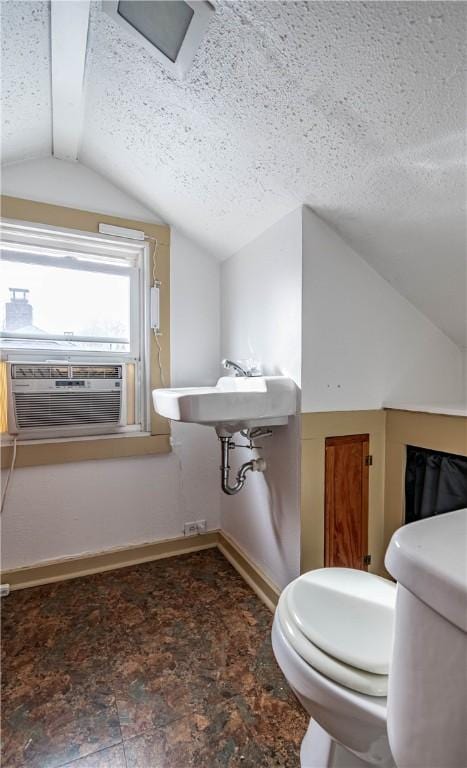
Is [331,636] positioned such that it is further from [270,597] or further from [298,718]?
[270,597]

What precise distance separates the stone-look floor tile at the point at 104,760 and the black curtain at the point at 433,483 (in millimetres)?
1297

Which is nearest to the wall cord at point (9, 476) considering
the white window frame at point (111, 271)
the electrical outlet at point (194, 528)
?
the white window frame at point (111, 271)

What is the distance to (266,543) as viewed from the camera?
1607mm

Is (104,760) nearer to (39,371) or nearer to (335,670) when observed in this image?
(335,670)

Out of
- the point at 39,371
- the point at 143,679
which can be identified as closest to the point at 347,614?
the point at 143,679

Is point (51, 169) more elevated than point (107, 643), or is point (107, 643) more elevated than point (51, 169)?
point (51, 169)

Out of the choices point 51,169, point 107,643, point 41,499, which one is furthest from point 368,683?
point 51,169

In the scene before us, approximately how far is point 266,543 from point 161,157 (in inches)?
70.7

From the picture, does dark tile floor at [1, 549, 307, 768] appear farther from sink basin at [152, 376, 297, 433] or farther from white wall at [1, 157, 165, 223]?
white wall at [1, 157, 165, 223]

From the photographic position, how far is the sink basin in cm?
123

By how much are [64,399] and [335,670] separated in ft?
5.02

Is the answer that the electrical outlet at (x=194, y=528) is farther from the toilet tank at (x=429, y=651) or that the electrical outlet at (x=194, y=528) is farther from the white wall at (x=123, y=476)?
the toilet tank at (x=429, y=651)

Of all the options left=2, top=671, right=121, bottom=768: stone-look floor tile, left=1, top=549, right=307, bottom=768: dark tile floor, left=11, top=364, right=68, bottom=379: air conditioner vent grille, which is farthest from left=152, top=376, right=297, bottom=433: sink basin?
left=2, top=671, right=121, bottom=768: stone-look floor tile

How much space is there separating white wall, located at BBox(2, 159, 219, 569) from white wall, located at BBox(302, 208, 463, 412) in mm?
831
